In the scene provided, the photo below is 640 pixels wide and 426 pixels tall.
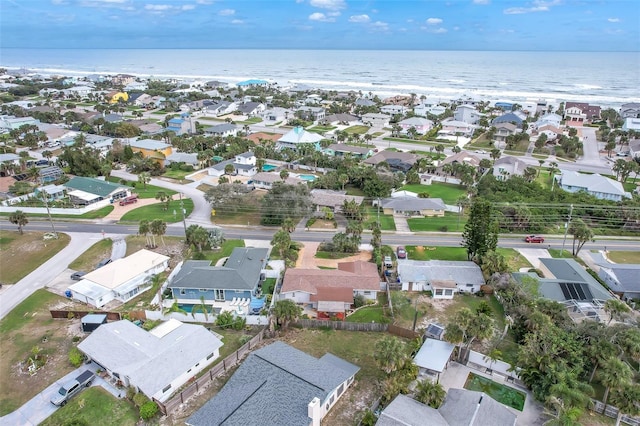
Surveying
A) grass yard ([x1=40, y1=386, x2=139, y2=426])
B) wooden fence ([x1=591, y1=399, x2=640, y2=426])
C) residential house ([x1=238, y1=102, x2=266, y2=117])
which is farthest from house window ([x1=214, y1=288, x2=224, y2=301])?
residential house ([x1=238, y1=102, x2=266, y2=117])

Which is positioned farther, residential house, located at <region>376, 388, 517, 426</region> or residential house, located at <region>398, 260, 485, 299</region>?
residential house, located at <region>398, 260, 485, 299</region>

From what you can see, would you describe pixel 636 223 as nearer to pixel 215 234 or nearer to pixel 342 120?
pixel 215 234

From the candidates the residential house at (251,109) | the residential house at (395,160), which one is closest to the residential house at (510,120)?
the residential house at (395,160)

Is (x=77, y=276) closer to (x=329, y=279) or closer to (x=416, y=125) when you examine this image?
(x=329, y=279)

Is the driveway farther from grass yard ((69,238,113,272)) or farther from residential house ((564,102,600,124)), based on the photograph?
residential house ((564,102,600,124))

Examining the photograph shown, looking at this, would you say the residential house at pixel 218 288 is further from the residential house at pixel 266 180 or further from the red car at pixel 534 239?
the red car at pixel 534 239

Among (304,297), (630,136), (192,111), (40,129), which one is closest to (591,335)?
(304,297)
